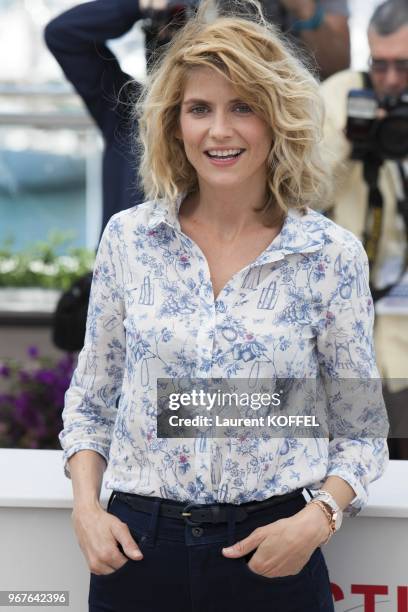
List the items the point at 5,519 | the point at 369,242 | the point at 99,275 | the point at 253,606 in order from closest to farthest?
1. the point at 253,606
2. the point at 99,275
3. the point at 5,519
4. the point at 369,242

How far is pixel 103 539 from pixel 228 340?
319 millimetres

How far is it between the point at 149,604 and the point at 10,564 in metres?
0.36

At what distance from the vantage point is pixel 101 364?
1.61 metres

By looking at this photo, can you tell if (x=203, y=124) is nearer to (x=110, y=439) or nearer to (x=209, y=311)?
(x=209, y=311)

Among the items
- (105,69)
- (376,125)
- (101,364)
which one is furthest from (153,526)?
(376,125)

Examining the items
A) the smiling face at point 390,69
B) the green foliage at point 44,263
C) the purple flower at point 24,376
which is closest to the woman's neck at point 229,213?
the smiling face at point 390,69

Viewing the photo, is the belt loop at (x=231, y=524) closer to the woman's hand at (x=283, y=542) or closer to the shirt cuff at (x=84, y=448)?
the woman's hand at (x=283, y=542)

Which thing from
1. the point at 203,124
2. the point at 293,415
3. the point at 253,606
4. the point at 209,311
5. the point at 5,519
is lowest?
the point at 253,606

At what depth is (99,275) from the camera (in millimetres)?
1584

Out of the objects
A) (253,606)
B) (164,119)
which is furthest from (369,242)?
(253,606)

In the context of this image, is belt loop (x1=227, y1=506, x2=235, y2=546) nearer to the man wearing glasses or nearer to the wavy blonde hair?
the wavy blonde hair

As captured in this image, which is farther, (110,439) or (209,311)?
(110,439)

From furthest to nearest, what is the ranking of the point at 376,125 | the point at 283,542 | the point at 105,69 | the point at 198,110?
the point at 376,125, the point at 105,69, the point at 198,110, the point at 283,542

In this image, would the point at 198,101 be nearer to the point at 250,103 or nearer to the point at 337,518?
the point at 250,103
